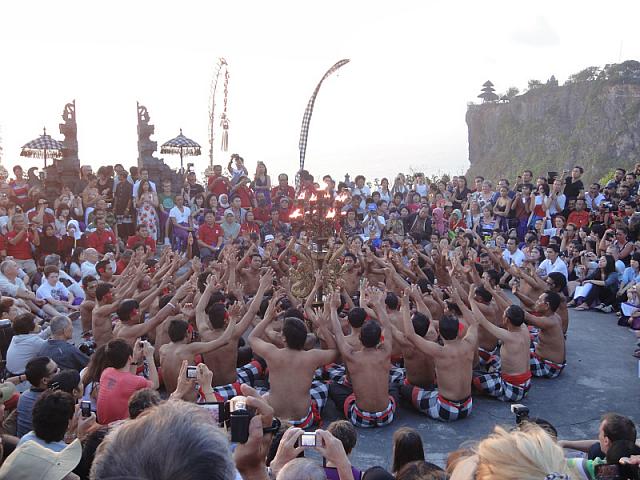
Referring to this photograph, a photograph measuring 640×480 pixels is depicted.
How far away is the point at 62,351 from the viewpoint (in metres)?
5.88

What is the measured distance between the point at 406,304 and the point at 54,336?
3.70m

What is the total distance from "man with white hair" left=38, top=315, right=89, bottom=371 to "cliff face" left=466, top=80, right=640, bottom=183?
3107 cm

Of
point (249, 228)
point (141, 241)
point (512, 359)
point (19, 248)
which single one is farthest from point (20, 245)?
point (512, 359)

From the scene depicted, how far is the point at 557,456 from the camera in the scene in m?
1.82

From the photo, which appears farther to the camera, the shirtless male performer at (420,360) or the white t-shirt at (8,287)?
the white t-shirt at (8,287)

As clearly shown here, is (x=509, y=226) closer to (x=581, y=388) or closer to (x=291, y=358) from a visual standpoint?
(x=581, y=388)

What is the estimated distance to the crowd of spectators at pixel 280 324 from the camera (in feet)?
9.49

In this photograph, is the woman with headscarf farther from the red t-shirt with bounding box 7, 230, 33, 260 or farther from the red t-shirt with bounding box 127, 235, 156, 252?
the red t-shirt with bounding box 127, 235, 156, 252

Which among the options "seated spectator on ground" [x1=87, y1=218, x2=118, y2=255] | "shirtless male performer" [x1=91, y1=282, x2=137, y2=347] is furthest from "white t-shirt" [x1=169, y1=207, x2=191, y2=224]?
"shirtless male performer" [x1=91, y1=282, x2=137, y2=347]

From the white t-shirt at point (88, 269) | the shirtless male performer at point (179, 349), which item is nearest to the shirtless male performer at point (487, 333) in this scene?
the shirtless male performer at point (179, 349)

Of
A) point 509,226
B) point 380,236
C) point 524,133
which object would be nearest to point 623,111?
point 524,133

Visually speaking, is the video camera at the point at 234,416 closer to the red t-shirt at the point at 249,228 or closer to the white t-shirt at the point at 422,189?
the red t-shirt at the point at 249,228

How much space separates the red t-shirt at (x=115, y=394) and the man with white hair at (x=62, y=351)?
4.14 ft

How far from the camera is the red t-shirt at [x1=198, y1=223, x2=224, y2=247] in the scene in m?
13.0
